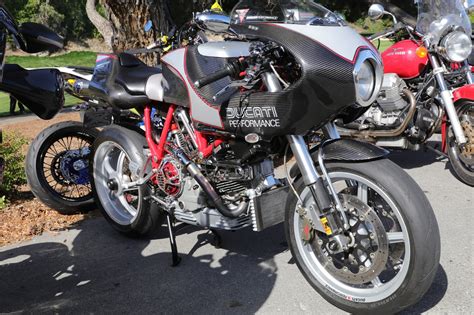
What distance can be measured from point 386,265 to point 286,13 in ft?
4.58

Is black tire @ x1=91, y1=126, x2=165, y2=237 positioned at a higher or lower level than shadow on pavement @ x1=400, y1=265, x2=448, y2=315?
higher

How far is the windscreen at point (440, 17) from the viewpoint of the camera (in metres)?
5.01

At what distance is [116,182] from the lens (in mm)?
4203

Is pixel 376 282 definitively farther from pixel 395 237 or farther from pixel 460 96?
pixel 460 96

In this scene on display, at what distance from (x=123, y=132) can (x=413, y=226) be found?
234 centimetres

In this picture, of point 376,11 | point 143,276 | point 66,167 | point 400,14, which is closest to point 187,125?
point 143,276

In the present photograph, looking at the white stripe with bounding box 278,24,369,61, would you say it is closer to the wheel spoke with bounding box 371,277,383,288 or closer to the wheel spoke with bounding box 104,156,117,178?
the wheel spoke with bounding box 371,277,383,288

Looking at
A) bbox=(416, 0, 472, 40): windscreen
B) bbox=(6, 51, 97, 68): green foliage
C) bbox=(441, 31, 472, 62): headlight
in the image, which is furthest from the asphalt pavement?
bbox=(6, 51, 97, 68): green foliage

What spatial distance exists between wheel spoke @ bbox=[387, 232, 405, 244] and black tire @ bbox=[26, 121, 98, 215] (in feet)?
9.44

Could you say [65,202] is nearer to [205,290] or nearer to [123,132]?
[123,132]

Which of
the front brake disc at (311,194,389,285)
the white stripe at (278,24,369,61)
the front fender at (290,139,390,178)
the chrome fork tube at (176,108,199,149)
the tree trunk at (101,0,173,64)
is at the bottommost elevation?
the front brake disc at (311,194,389,285)

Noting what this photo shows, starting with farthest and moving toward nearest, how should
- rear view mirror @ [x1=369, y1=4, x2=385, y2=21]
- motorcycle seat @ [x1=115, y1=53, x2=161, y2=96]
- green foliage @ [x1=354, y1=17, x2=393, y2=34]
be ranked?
green foliage @ [x1=354, y1=17, x2=393, y2=34] → rear view mirror @ [x1=369, y1=4, x2=385, y2=21] → motorcycle seat @ [x1=115, y1=53, x2=161, y2=96]

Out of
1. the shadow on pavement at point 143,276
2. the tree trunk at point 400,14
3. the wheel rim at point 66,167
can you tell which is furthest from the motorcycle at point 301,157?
the tree trunk at point 400,14

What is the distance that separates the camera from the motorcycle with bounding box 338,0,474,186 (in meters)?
4.86
